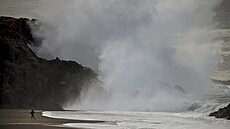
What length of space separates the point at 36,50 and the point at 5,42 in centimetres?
1105

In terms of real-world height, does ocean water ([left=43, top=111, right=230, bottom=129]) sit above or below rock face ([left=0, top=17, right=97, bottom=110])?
below

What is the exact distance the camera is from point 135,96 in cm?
4794

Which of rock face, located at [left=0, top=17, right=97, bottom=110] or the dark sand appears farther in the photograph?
rock face, located at [left=0, top=17, right=97, bottom=110]

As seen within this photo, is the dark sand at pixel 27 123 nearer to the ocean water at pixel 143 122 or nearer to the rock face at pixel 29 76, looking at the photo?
the ocean water at pixel 143 122

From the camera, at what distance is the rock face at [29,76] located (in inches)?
1390

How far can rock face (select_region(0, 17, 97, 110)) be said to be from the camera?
35.3 m

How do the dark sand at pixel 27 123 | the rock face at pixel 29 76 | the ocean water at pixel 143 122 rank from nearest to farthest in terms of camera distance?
the dark sand at pixel 27 123 < the ocean water at pixel 143 122 < the rock face at pixel 29 76

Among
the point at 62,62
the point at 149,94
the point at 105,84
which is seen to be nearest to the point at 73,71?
the point at 62,62

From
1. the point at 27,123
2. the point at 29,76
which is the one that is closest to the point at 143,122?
the point at 27,123

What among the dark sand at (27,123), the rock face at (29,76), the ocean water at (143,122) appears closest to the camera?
the dark sand at (27,123)

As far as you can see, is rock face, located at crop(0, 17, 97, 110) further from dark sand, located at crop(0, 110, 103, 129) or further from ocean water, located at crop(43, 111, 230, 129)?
dark sand, located at crop(0, 110, 103, 129)

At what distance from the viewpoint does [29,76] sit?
122ft

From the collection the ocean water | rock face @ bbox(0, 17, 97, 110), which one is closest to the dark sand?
the ocean water

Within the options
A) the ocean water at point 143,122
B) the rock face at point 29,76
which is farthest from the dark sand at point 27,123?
the rock face at point 29,76
